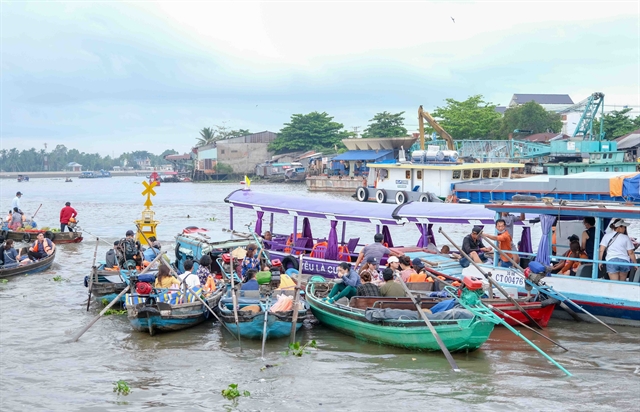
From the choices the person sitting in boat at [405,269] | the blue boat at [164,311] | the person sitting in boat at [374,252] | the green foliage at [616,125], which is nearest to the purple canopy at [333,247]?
the person sitting in boat at [374,252]

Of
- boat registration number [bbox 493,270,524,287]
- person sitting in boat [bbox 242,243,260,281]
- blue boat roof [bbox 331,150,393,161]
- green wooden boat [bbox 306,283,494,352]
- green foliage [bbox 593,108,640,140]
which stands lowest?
green wooden boat [bbox 306,283,494,352]

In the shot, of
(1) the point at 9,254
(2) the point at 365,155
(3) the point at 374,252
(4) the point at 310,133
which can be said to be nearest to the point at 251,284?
(3) the point at 374,252

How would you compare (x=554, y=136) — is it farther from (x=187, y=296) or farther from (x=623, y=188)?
(x=187, y=296)

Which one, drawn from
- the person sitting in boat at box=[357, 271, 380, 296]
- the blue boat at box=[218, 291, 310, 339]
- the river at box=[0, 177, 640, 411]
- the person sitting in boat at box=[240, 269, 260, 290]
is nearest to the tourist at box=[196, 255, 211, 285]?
the river at box=[0, 177, 640, 411]

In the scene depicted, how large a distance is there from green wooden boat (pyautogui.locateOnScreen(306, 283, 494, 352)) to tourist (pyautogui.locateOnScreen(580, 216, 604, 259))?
157 inches

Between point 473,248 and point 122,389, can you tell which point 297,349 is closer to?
point 122,389

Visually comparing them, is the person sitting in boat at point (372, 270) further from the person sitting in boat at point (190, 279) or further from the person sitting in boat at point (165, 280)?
the person sitting in boat at point (165, 280)

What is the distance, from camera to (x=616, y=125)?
193ft

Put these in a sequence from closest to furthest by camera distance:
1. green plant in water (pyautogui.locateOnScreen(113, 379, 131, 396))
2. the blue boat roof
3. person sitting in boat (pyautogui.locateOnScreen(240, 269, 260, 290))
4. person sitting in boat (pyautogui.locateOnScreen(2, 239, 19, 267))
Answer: green plant in water (pyautogui.locateOnScreen(113, 379, 131, 396))
person sitting in boat (pyautogui.locateOnScreen(240, 269, 260, 290))
person sitting in boat (pyautogui.locateOnScreen(2, 239, 19, 267))
the blue boat roof

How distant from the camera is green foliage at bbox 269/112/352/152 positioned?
7706cm

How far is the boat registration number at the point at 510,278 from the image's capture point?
1387 centimetres

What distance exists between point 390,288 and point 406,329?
112 cm

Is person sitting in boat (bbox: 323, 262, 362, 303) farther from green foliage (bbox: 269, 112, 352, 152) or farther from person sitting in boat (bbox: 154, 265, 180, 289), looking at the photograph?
green foliage (bbox: 269, 112, 352, 152)

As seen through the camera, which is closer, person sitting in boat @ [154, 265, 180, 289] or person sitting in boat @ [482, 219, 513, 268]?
person sitting in boat @ [154, 265, 180, 289]
